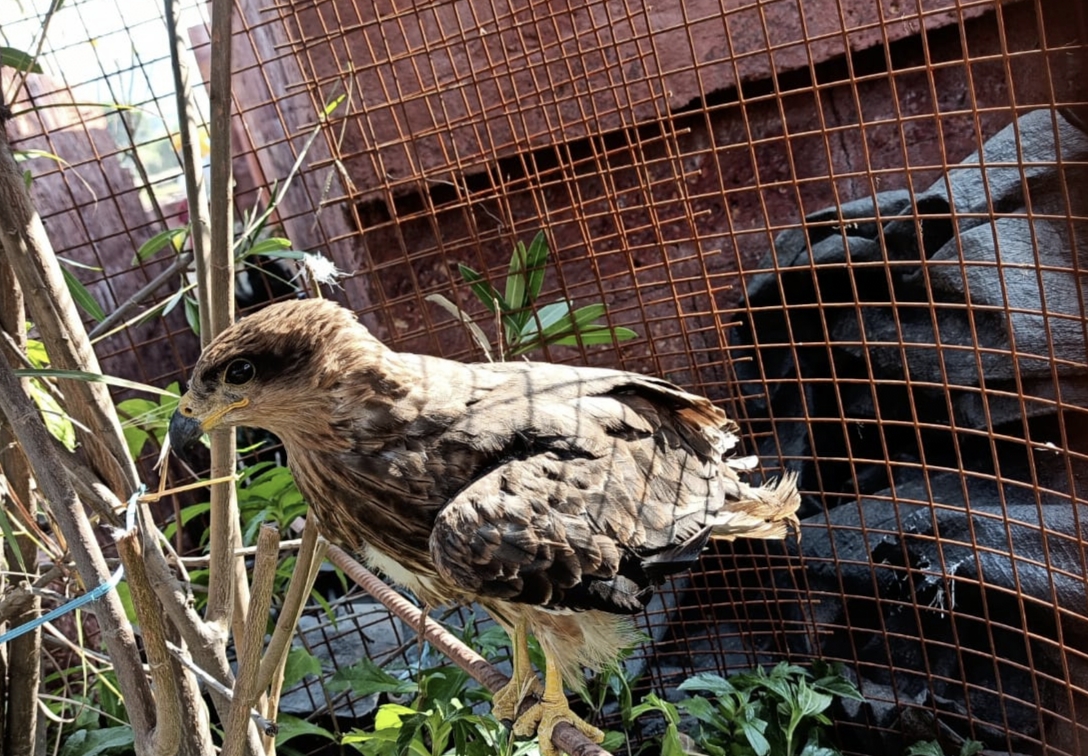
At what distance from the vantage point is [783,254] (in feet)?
9.31

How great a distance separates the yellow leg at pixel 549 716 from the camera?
1.77 m

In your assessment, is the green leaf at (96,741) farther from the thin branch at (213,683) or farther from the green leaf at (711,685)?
the green leaf at (711,685)

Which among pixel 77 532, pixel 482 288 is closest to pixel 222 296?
pixel 77 532

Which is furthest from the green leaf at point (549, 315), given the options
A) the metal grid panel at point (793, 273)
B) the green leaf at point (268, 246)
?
the green leaf at point (268, 246)

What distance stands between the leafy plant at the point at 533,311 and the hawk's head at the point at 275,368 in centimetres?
59

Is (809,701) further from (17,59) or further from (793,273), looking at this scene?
(17,59)

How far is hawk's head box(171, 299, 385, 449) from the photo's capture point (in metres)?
1.43

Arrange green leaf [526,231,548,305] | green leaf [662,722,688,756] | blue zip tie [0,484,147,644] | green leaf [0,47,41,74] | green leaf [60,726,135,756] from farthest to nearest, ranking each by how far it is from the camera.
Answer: green leaf [526,231,548,305] → green leaf [60,726,135,756] → green leaf [662,722,688,756] → green leaf [0,47,41,74] → blue zip tie [0,484,147,644]

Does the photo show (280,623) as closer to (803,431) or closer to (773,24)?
(803,431)

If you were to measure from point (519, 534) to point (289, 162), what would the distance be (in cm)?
165

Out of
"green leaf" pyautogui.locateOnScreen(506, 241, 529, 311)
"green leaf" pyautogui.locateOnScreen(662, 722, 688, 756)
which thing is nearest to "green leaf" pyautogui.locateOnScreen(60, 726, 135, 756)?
"green leaf" pyautogui.locateOnScreen(662, 722, 688, 756)

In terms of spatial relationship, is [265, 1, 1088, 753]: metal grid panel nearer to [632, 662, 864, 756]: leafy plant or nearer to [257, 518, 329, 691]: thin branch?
[632, 662, 864, 756]: leafy plant

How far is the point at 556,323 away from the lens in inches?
87.4

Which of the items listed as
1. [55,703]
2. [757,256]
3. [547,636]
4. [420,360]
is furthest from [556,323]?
[55,703]
